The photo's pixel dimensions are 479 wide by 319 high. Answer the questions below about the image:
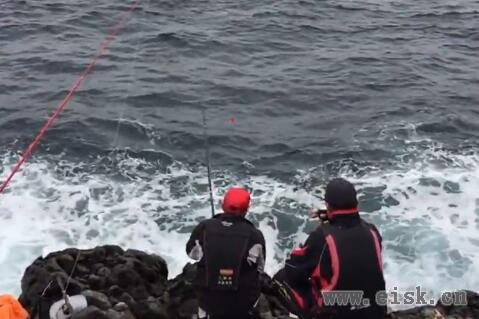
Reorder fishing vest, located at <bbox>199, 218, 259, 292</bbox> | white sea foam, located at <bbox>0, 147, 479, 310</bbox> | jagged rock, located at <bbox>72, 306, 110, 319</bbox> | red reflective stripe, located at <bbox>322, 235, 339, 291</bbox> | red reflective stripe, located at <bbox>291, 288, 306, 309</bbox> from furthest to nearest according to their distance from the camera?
white sea foam, located at <bbox>0, 147, 479, 310</bbox>
jagged rock, located at <bbox>72, 306, 110, 319</bbox>
fishing vest, located at <bbox>199, 218, 259, 292</bbox>
red reflective stripe, located at <bbox>291, 288, 306, 309</bbox>
red reflective stripe, located at <bbox>322, 235, 339, 291</bbox>

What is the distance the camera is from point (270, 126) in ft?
45.5

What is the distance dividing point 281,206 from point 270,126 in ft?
10.4

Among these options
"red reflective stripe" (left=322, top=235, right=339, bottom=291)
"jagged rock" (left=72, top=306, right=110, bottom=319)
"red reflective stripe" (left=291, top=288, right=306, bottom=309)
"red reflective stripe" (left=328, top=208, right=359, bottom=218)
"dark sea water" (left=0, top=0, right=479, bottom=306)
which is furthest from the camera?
"dark sea water" (left=0, top=0, right=479, bottom=306)

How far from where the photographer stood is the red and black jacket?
4.98 m

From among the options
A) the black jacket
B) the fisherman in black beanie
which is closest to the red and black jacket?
the fisherman in black beanie

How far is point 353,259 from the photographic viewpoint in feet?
16.3

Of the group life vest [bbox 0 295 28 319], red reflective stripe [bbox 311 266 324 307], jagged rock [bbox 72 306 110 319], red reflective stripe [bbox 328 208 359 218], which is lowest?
jagged rock [bbox 72 306 110 319]

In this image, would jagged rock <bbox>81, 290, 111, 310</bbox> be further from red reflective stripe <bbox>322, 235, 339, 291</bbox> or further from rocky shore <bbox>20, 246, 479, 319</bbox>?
red reflective stripe <bbox>322, 235, 339, 291</bbox>

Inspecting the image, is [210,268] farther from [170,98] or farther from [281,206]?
[170,98]

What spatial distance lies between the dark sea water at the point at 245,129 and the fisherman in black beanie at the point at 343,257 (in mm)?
4591

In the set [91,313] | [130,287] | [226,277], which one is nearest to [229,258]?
[226,277]

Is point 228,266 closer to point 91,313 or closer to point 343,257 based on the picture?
point 343,257

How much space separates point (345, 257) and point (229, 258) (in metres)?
1.13

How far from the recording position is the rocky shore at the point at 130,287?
7.46 metres
